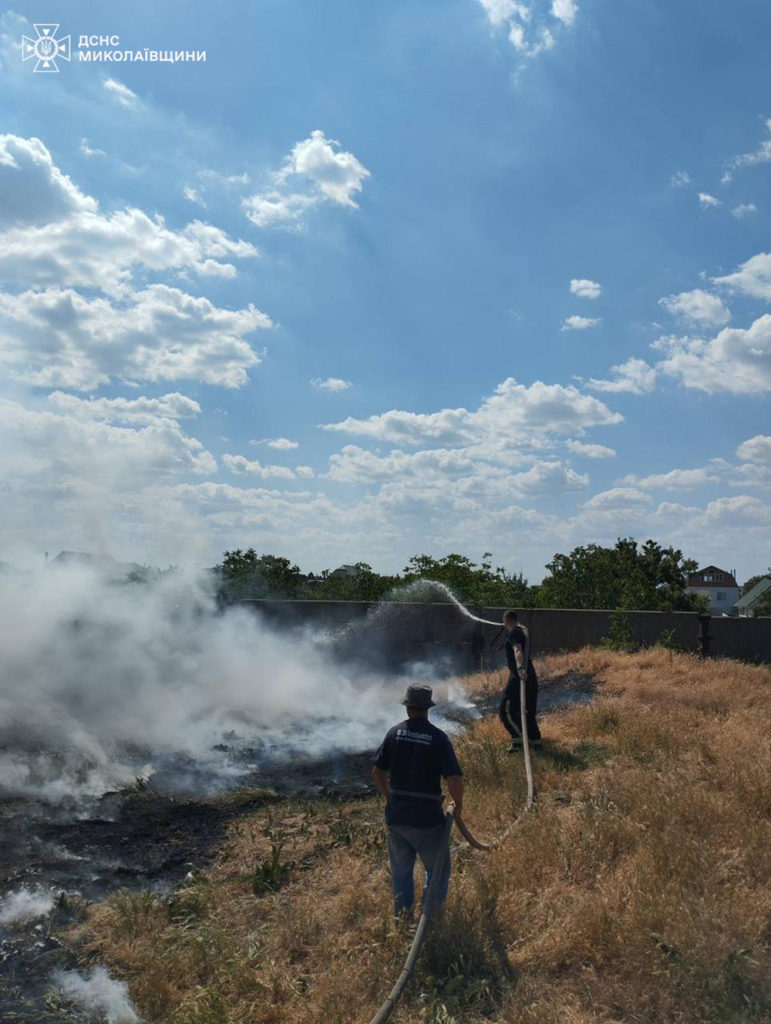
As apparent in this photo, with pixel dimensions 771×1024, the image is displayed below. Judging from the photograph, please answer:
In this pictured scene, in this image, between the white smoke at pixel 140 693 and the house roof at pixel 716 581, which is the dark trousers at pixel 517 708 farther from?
the house roof at pixel 716 581

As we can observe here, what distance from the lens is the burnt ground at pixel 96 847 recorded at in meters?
5.30

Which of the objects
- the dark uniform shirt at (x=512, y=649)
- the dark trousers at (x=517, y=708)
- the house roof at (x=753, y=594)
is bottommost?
the dark trousers at (x=517, y=708)

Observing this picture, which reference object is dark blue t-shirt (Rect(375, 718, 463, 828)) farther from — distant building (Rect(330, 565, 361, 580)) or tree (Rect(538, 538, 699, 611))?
distant building (Rect(330, 565, 361, 580))

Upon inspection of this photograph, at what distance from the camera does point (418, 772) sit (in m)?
5.42

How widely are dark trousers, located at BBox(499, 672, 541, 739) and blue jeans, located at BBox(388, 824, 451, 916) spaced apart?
4437mm

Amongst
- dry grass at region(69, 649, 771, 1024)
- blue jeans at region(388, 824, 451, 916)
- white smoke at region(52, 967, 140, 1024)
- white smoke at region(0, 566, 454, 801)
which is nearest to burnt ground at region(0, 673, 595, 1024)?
white smoke at region(52, 967, 140, 1024)

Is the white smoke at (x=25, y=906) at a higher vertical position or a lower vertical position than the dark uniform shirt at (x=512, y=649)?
lower

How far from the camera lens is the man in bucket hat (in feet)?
17.7

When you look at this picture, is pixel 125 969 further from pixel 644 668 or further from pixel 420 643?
pixel 420 643

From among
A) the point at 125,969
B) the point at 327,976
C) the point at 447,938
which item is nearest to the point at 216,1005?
the point at 327,976

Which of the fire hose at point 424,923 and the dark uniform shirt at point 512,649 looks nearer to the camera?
the fire hose at point 424,923

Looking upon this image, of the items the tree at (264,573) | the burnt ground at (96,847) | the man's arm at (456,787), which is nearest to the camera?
the burnt ground at (96,847)

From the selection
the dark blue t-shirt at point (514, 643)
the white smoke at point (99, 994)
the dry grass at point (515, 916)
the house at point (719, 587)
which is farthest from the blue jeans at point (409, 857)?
the house at point (719, 587)

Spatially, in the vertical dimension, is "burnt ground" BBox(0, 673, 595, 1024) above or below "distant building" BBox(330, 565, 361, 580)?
below
